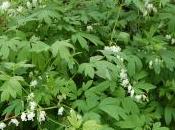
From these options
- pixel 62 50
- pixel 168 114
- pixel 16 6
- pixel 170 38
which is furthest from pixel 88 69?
pixel 16 6

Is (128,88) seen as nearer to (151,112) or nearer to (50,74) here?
(151,112)

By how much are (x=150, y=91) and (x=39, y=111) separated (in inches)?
39.4

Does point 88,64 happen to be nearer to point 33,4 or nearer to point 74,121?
point 74,121

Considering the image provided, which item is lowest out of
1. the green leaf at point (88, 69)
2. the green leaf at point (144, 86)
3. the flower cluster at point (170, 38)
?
the green leaf at point (144, 86)

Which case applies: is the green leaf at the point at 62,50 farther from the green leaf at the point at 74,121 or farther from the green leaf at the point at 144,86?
the green leaf at the point at 144,86

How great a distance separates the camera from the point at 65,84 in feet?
9.38

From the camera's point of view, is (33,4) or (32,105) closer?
(32,105)

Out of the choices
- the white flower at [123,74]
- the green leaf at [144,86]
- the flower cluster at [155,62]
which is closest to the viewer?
the white flower at [123,74]

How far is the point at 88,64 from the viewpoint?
280 cm

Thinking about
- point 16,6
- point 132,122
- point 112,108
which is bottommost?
point 132,122

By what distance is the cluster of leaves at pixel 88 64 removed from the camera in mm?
2818

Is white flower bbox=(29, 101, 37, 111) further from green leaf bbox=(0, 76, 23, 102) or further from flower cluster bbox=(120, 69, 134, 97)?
flower cluster bbox=(120, 69, 134, 97)

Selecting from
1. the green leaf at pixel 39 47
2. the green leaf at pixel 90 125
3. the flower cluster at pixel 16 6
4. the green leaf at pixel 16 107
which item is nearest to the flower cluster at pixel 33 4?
the flower cluster at pixel 16 6

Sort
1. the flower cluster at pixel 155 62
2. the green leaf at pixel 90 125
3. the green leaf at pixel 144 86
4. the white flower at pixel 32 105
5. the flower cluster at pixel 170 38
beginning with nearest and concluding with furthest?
→ the green leaf at pixel 90 125, the white flower at pixel 32 105, the green leaf at pixel 144 86, the flower cluster at pixel 155 62, the flower cluster at pixel 170 38
